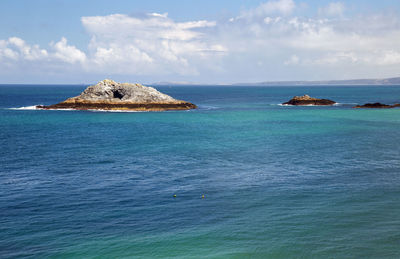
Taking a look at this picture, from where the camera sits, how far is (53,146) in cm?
4984

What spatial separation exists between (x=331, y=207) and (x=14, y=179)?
25.8 m

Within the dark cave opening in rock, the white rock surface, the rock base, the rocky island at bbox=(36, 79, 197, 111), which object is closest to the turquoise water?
the rock base

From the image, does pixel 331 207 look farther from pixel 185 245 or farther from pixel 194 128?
pixel 194 128

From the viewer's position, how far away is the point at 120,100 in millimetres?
108938

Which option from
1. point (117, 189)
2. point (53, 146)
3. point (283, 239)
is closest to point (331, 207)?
point (283, 239)

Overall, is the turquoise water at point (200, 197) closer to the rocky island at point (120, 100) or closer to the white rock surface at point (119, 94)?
the rocky island at point (120, 100)

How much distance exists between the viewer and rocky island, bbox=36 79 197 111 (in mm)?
105812

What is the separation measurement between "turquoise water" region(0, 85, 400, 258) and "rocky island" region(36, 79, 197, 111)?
4993 cm

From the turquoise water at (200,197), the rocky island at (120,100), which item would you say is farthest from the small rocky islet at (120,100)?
the turquoise water at (200,197)

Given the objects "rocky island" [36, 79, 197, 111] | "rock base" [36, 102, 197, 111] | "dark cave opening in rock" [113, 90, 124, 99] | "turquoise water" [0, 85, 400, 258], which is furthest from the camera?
"dark cave opening in rock" [113, 90, 124, 99]

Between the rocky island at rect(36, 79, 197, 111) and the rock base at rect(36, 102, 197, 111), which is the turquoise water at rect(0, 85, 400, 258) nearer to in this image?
the rock base at rect(36, 102, 197, 111)

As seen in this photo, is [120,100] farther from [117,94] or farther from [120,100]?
[117,94]

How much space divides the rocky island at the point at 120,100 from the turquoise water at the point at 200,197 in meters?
49.9

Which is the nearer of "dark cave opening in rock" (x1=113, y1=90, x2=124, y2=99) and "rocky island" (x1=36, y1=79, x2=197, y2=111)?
"rocky island" (x1=36, y1=79, x2=197, y2=111)
